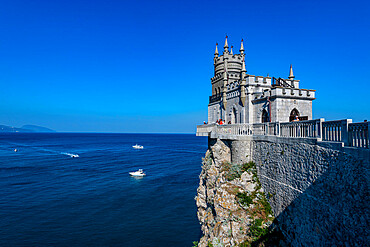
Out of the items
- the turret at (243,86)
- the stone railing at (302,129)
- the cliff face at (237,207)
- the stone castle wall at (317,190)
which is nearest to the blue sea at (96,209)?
the cliff face at (237,207)

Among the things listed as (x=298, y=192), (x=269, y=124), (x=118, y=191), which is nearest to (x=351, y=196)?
(x=298, y=192)

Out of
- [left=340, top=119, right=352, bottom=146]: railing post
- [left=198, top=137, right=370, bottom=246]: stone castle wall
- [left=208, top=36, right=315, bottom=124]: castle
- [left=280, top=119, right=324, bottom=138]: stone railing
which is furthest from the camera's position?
[left=208, top=36, right=315, bottom=124]: castle

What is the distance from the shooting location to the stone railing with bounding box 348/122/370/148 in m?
7.43

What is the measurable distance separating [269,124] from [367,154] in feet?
25.2

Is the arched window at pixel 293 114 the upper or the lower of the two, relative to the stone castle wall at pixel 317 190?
upper

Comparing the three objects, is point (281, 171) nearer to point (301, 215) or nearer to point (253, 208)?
point (301, 215)

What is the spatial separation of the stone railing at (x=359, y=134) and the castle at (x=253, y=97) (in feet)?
28.4

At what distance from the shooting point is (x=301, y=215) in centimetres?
1095

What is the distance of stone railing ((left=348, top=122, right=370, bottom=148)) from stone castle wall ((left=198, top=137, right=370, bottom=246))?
28cm

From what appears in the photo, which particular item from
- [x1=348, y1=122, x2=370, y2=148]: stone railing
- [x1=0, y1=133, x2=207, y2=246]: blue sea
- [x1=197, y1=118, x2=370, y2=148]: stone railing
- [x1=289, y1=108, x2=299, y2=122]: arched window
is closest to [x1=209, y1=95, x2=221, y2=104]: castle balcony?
[x1=197, y1=118, x2=370, y2=148]: stone railing

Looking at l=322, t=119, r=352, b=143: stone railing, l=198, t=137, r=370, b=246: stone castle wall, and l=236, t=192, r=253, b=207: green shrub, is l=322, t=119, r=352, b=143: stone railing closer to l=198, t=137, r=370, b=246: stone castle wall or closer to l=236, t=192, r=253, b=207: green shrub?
l=198, t=137, r=370, b=246: stone castle wall

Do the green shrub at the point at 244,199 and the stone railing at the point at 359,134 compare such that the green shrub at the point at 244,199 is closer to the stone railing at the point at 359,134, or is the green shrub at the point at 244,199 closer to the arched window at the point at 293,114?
the arched window at the point at 293,114

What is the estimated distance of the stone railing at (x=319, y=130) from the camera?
780 cm

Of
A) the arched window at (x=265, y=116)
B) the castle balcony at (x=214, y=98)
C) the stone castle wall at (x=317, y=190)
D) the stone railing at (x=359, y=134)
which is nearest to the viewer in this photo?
the stone railing at (x=359, y=134)
